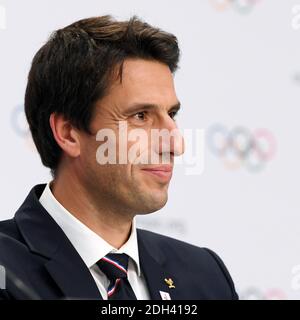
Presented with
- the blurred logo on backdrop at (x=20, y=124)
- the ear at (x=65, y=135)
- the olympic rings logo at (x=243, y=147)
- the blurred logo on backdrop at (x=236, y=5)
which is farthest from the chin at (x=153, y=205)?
the blurred logo on backdrop at (x=236, y=5)

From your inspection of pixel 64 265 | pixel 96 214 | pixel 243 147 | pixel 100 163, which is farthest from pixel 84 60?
pixel 243 147

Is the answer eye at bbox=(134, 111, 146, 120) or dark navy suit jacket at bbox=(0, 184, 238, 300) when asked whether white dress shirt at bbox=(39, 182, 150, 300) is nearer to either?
dark navy suit jacket at bbox=(0, 184, 238, 300)

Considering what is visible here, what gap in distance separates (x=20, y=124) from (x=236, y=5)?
934 mm

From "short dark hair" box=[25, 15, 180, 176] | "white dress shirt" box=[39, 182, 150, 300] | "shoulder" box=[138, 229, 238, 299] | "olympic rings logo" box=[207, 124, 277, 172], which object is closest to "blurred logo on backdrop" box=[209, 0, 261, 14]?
"olympic rings logo" box=[207, 124, 277, 172]

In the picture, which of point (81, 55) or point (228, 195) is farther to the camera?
point (228, 195)

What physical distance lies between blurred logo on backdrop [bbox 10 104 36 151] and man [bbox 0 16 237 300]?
0.43 metres

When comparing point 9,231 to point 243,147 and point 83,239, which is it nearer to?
point 83,239

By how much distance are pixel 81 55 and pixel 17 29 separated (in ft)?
2.31

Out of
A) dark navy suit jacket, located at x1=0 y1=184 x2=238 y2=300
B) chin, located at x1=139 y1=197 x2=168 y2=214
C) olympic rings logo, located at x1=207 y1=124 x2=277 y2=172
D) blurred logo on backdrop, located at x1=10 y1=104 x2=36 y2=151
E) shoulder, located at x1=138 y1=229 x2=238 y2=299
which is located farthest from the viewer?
olympic rings logo, located at x1=207 y1=124 x2=277 y2=172

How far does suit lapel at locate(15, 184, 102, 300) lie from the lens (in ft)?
5.98

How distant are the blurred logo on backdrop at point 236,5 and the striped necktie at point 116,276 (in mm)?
1268

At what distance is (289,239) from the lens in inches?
111
